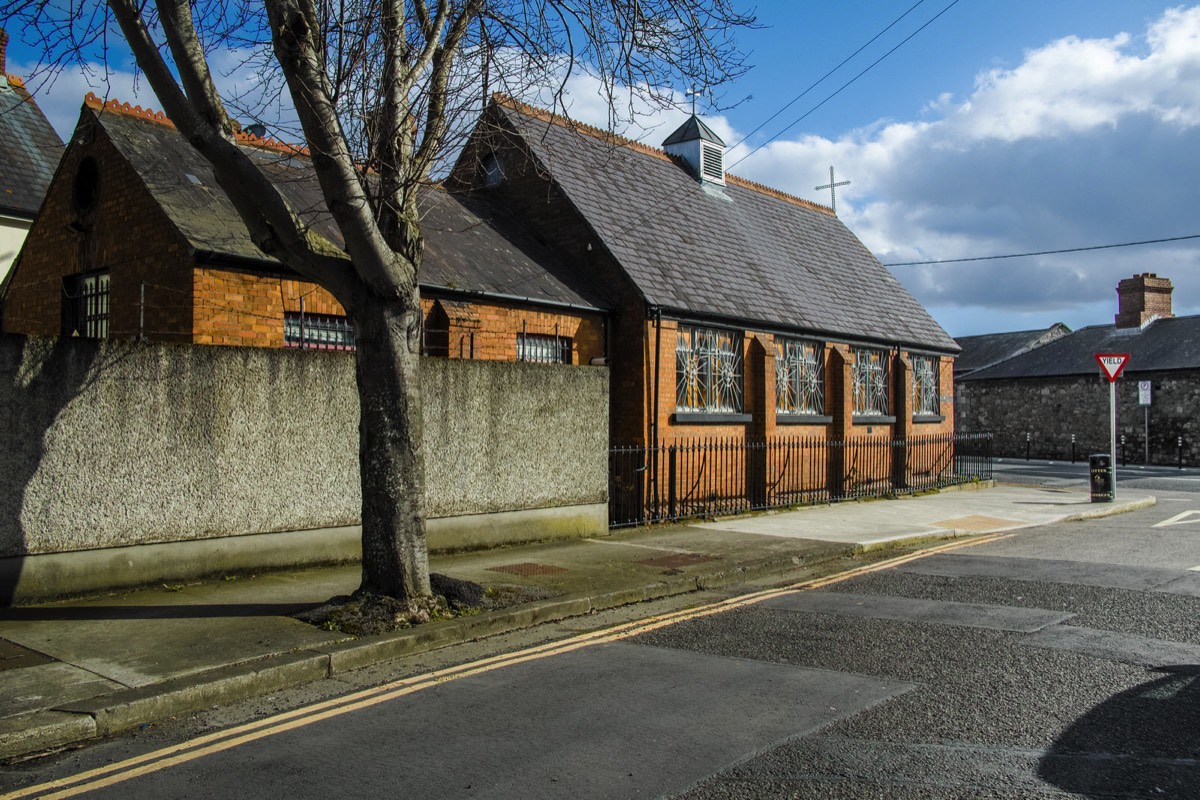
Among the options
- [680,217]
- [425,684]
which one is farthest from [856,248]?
[425,684]

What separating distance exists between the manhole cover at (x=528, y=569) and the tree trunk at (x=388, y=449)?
2.28m

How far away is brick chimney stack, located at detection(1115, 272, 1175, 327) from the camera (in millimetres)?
37031

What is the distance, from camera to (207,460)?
8852mm

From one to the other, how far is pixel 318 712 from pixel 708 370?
1234 centimetres

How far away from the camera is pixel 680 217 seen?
19719 mm

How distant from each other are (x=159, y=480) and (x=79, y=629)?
1.87 meters

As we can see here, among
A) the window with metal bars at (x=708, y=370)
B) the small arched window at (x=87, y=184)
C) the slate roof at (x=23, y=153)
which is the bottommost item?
the window with metal bars at (x=708, y=370)

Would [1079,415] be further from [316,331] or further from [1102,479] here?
[316,331]

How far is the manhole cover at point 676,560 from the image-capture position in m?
10.2

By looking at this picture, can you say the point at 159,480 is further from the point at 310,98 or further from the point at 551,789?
the point at 551,789

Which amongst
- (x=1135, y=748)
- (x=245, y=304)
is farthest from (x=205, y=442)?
(x=1135, y=748)

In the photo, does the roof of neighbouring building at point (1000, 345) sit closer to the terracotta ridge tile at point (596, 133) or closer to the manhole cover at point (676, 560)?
the terracotta ridge tile at point (596, 133)

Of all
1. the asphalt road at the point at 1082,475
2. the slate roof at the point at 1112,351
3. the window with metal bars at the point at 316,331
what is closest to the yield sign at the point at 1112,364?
the asphalt road at the point at 1082,475

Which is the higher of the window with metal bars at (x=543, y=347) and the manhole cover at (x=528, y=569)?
the window with metal bars at (x=543, y=347)
